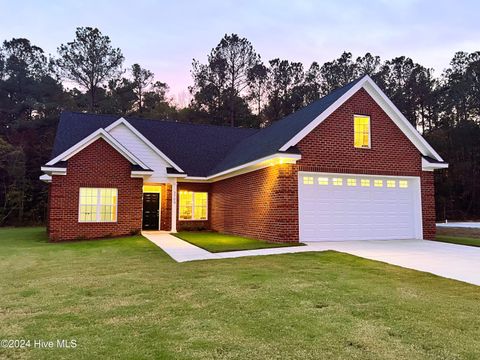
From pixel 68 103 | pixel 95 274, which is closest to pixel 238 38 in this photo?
pixel 68 103

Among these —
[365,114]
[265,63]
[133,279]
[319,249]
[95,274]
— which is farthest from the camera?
[265,63]

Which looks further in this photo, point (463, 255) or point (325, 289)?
point (463, 255)

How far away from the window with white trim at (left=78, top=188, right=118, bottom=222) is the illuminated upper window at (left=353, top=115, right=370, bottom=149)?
10133 mm

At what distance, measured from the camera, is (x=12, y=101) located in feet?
124

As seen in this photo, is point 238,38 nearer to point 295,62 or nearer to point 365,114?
point 295,62

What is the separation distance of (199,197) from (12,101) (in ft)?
90.9

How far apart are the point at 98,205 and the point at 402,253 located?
11847 millimetres

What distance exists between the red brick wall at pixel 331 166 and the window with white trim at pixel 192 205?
4.43 meters

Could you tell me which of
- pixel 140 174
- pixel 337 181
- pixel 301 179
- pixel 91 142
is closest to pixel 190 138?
pixel 140 174

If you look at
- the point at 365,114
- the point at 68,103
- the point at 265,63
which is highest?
the point at 265,63

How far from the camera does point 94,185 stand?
16.1 meters

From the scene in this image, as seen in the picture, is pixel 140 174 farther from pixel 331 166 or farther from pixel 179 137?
pixel 331 166

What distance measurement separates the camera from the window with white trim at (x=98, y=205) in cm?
1602

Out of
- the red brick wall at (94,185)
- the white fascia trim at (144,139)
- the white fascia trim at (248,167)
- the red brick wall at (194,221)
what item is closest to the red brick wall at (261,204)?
the white fascia trim at (248,167)
